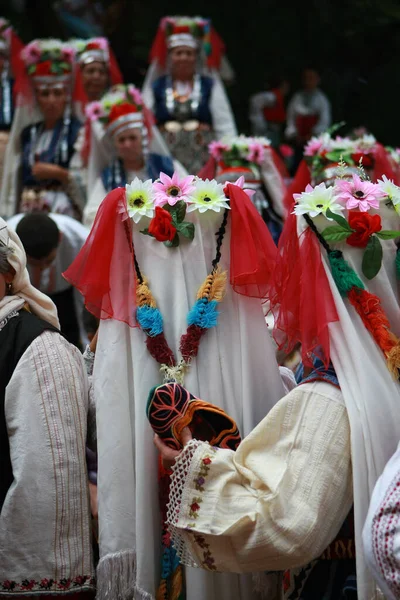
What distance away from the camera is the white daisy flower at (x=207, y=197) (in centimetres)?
337

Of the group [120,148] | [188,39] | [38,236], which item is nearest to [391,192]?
[38,236]

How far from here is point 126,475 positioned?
333 centimetres

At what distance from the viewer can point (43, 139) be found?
776 centimetres

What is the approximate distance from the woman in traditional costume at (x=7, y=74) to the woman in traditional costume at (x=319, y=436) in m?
5.42

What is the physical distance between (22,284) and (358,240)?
4.09 ft

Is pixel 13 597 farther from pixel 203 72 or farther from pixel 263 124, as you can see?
pixel 263 124

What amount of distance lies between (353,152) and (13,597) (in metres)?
3.88

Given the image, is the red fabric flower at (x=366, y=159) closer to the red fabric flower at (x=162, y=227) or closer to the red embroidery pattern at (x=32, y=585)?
the red fabric flower at (x=162, y=227)

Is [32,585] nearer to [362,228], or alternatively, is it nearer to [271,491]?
[271,491]

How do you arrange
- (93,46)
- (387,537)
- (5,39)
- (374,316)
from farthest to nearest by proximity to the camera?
(5,39)
(93,46)
(374,316)
(387,537)

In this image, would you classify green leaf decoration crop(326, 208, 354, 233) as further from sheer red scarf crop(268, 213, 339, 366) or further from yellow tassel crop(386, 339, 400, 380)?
yellow tassel crop(386, 339, 400, 380)

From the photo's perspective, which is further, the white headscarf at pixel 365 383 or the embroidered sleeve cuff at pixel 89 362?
the embroidered sleeve cuff at pixel 89 362

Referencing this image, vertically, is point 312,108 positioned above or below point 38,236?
above

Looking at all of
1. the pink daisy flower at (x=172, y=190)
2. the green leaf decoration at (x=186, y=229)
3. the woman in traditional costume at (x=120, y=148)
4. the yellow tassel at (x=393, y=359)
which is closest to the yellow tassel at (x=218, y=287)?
the green leaf decoration at (x=186, y=229)
